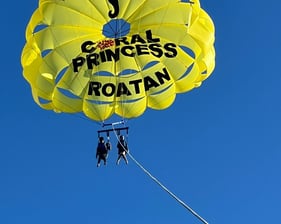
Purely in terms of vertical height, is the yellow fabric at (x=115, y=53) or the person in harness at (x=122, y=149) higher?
the yellow fabric at (x=115, y=53)

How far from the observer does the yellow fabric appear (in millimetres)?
15898

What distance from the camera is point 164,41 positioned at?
633 inches

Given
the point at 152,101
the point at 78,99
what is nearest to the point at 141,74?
the point at 152,101

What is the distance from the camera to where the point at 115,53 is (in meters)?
16.2

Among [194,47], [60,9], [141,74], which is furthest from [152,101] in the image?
[60,9]

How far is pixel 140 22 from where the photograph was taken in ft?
52.8

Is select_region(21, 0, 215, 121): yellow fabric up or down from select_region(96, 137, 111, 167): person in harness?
up

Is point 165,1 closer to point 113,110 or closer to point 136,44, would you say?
point 136,44

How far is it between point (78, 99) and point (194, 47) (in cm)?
343

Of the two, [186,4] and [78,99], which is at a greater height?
[186,4]

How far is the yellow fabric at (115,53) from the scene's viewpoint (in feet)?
52.2

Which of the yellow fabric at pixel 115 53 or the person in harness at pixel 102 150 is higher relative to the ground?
the yellow fabric at pixel 115 53

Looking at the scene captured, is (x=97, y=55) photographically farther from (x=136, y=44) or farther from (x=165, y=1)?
(x=165, y=1)

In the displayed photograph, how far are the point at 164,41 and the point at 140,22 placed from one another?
810 mm
